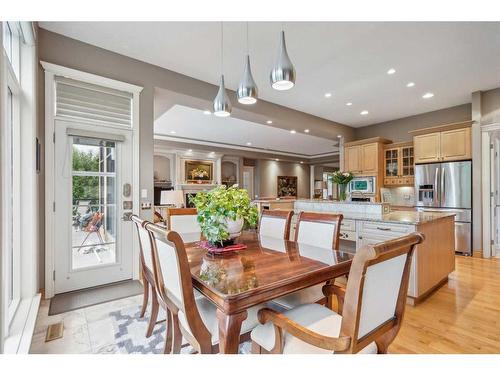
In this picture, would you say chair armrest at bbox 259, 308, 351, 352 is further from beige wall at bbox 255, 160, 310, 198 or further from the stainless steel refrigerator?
beige wall at bbox 255, 160, 310, 198

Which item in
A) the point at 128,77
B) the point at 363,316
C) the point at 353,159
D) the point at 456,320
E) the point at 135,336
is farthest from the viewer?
the point at 353,159

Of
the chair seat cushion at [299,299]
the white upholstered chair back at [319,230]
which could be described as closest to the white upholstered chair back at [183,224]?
the white upholstered chair back at [319,230]

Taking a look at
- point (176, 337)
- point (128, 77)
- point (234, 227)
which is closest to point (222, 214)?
point (234, 227)

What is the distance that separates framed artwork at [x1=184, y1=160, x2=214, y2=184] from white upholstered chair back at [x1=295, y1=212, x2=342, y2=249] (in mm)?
6862

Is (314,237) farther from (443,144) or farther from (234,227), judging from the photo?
(443,144)

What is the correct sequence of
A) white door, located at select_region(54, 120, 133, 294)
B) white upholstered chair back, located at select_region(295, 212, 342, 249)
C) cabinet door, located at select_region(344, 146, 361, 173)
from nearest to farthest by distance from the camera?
white upholstered chair back, located at select_region(295, 212, 342, 249)
white door, located at select_region(54, 120, 133, 294)
cabinet door, located at select_region(344, 146, 361, 173)

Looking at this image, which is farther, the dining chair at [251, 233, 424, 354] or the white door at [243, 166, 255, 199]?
the white door at [243, 166, 255, 199]

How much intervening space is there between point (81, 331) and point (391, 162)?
6093 millimetres

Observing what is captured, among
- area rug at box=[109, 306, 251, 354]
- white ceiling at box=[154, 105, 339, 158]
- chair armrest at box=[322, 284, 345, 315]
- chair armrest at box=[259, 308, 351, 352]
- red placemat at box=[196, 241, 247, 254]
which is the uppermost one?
white ceiling at box=[154, 105, 339, 158]

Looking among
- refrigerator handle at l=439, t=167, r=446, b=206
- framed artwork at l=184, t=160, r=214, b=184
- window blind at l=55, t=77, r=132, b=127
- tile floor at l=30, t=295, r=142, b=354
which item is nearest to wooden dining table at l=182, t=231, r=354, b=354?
tile floor at l=30, t=295, r=142, b=354

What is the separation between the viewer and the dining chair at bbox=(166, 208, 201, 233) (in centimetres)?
273

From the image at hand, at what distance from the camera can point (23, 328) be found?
1.83 meters
